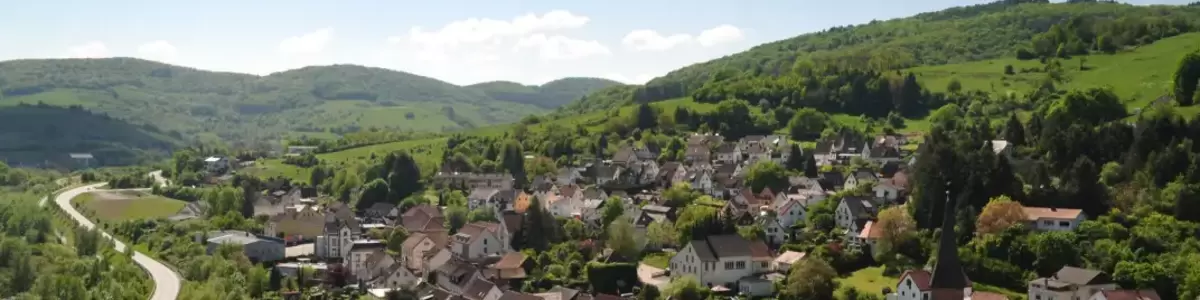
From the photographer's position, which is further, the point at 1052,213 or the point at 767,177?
the point at 767,177

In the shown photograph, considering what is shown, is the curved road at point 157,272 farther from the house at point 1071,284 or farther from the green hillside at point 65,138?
the green hillside at point 65,138

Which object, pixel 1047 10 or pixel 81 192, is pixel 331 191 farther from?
pixel 1047 10

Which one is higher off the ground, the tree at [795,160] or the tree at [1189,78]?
the tree at [1189,78]

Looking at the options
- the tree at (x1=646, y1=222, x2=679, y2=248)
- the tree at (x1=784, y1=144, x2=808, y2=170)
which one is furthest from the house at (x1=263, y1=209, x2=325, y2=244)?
the tree at (x1=784, y1=144, x2=808, y2=170)

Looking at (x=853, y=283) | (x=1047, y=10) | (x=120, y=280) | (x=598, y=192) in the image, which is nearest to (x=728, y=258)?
(x=853, y=283)

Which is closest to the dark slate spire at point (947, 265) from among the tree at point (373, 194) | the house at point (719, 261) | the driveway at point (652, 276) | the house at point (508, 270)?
the house at point (719, 261)

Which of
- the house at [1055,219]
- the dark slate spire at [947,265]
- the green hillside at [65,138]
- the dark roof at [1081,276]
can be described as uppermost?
the dark slate spire at [947,265]

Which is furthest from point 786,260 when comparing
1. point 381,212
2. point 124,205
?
point 124,205

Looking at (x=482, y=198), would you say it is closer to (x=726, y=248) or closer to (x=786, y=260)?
(x=726, y=248)
